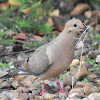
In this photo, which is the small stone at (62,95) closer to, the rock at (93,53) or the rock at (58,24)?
the rock at (93,53)

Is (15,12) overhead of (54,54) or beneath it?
overhead

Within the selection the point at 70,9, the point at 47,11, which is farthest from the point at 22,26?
the point at 70,9

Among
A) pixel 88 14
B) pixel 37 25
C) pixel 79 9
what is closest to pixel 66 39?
pixel 37 25

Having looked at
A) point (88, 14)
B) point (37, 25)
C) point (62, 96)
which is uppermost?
point (88, 14)

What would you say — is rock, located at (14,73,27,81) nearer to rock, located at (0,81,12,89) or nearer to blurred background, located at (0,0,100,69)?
rock, located at (0,81,12,89)

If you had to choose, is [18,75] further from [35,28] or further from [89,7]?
[89,7]

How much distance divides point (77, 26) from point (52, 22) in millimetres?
3567

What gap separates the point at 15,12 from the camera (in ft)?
28.0

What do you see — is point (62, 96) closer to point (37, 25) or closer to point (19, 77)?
point (19, 77)

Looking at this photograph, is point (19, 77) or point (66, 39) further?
point (19, 77)

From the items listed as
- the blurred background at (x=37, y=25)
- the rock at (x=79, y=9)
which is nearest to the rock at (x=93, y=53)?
the blurred background at (x=37, y=25)

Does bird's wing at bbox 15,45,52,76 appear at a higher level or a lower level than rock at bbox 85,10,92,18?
lower

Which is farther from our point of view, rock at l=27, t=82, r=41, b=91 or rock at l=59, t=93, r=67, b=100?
rock at l=27, t=82, r=41, b=91

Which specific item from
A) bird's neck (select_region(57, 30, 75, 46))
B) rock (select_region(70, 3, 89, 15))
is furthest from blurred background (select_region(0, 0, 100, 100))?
bird's neck (select_region(57, 30, 75, 46))
